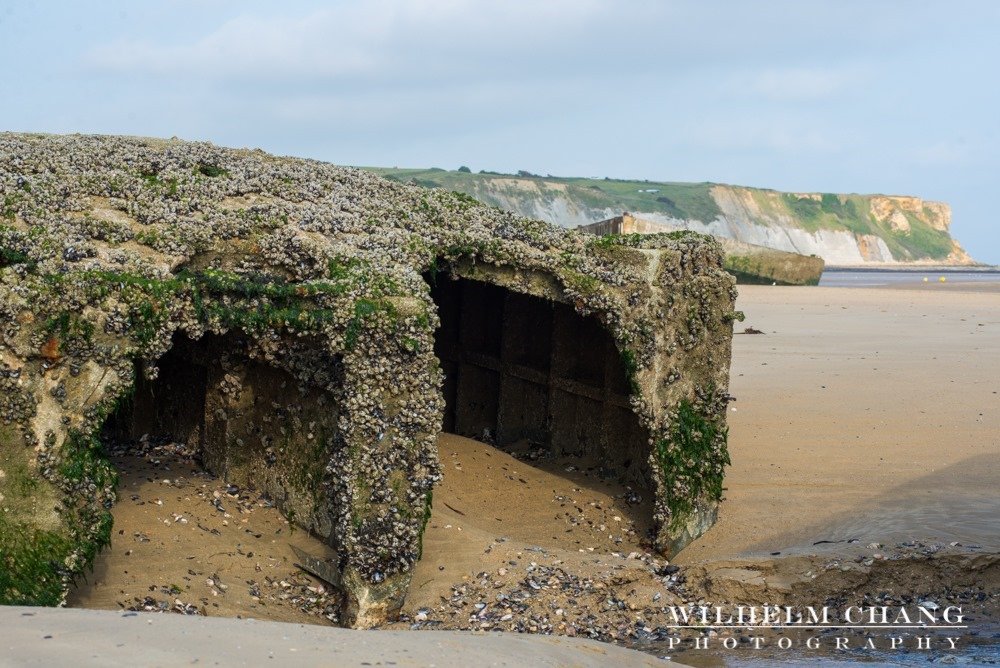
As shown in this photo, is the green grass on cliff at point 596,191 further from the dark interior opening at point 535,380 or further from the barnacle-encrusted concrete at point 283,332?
the barnacle-encrusted concrete at point 283,332

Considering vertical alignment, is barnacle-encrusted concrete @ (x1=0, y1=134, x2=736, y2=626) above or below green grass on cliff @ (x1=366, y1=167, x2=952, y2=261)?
below

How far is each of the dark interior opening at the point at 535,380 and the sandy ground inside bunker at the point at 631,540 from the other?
29cm

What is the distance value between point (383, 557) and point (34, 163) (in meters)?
3.74

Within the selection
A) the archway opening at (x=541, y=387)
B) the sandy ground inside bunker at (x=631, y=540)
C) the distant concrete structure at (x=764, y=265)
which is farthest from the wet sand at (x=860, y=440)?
the distant concrete structure at (x=764, y=265)

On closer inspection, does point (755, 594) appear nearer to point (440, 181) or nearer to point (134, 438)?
point (134, 438)

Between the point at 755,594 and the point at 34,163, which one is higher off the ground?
the point at 34,163

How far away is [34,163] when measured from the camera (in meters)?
8.73

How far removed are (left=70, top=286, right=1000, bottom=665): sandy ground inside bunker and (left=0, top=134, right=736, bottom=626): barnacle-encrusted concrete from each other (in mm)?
388

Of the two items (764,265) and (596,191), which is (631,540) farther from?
(596,191)

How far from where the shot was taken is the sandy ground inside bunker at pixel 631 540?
8.23 m

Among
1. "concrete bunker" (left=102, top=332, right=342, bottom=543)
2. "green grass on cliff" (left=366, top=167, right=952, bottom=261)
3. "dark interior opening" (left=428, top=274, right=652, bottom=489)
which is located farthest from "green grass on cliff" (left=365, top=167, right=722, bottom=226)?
"concrete bunker" (left=102, top=332, right=342, bottom=543)

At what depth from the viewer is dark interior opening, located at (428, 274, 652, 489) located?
10586 mm

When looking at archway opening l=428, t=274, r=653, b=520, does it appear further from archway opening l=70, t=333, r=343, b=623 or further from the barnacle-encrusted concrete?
archway opening l=70, t=333, r=343, b=623

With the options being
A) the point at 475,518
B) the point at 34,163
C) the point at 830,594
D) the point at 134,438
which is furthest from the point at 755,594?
the point at 34,163
